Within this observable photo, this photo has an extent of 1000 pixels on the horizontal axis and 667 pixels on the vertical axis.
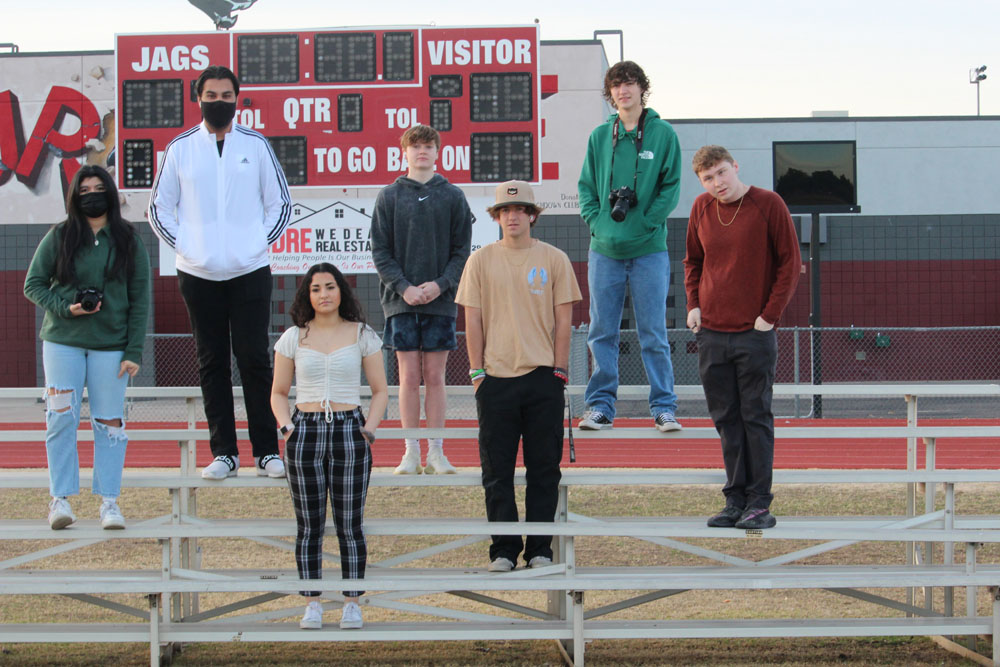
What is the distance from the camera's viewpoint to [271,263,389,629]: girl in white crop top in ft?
15.2

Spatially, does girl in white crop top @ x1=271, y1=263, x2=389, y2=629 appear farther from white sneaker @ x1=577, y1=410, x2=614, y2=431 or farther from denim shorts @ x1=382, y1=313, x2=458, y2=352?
white sneaker @ x1=577, y1=410, x2=614, y2=431

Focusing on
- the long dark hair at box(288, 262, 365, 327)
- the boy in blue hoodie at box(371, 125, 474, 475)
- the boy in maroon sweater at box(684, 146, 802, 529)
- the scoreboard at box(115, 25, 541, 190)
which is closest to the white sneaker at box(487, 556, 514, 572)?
the boy in blue hoodie at box(371, 125, 474, 475)

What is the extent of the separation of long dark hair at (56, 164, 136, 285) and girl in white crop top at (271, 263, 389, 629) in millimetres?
822

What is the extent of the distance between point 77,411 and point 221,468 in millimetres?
695

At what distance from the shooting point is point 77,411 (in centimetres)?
489

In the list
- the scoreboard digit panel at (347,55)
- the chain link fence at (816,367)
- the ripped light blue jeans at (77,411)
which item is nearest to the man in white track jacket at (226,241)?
the ripped light blue jeans at (77,411)

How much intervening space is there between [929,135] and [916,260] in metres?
2.83

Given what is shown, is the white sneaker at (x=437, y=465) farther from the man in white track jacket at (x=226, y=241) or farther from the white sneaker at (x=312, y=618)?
the white sneaker at (x=312, y=618)

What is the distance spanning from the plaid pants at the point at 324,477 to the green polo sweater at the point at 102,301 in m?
0.89

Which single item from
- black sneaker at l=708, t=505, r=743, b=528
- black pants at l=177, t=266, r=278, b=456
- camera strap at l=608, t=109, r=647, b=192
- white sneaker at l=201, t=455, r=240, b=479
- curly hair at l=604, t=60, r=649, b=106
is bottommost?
black sneaker at l=708, t=505, r=743, b=528

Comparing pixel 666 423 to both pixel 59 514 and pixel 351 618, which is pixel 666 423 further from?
pixel 59 514

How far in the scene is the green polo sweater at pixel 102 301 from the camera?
4768 millimetres

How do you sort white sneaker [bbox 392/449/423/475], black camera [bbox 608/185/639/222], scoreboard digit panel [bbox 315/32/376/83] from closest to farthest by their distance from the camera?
black camera [bbox 608/185/639/222] → white sneaker [bbox 392/449/423/475] → scoreboard digit panel [bbox 315/32/376/83]

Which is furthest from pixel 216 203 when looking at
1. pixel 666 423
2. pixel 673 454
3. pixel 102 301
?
pixel 673 454
